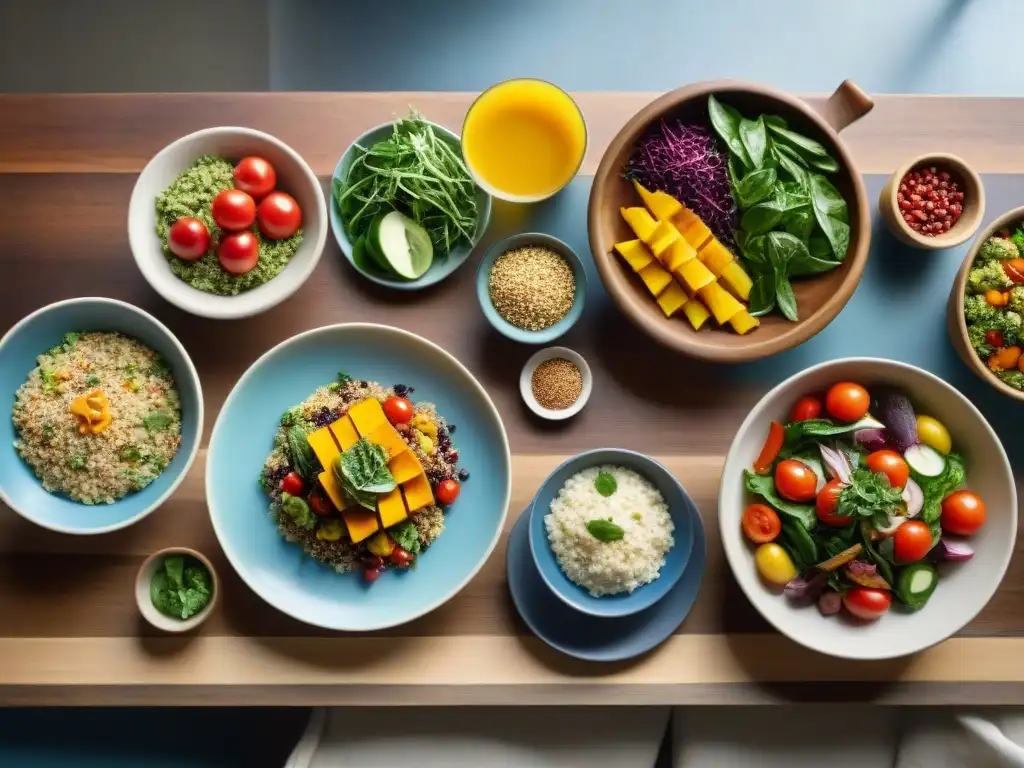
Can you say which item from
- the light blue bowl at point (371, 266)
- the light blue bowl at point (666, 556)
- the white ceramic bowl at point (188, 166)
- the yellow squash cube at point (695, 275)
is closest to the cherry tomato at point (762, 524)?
the light blue bowl at point (666, 556)

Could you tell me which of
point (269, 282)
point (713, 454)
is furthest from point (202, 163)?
point (713, 454)

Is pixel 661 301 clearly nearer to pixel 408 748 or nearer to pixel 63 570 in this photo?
pixel 408 748

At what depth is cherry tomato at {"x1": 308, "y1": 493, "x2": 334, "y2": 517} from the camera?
1.68 meters

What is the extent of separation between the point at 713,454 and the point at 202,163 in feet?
4.18

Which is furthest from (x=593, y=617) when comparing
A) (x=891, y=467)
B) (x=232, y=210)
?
(x=232, y=210)

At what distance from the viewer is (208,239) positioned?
171cm

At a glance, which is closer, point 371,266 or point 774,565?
point 774,565

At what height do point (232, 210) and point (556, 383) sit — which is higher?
point (232, 210)

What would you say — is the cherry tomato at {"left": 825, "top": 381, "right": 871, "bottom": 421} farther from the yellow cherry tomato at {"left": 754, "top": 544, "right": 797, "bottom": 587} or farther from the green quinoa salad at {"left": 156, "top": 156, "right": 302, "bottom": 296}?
the green quinoa salad at {"left": 156, "top": 156, "right": 302, "bottom": 296}

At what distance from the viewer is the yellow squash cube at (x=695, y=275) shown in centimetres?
171

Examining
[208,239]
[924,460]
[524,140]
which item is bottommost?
[924,460]

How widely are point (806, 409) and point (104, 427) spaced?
1.44m

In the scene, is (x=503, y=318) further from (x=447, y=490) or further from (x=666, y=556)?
(x=666, y=556)

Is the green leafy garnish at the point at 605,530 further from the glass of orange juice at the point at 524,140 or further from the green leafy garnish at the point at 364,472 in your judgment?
the glass of orange juice at the point at 524,140
